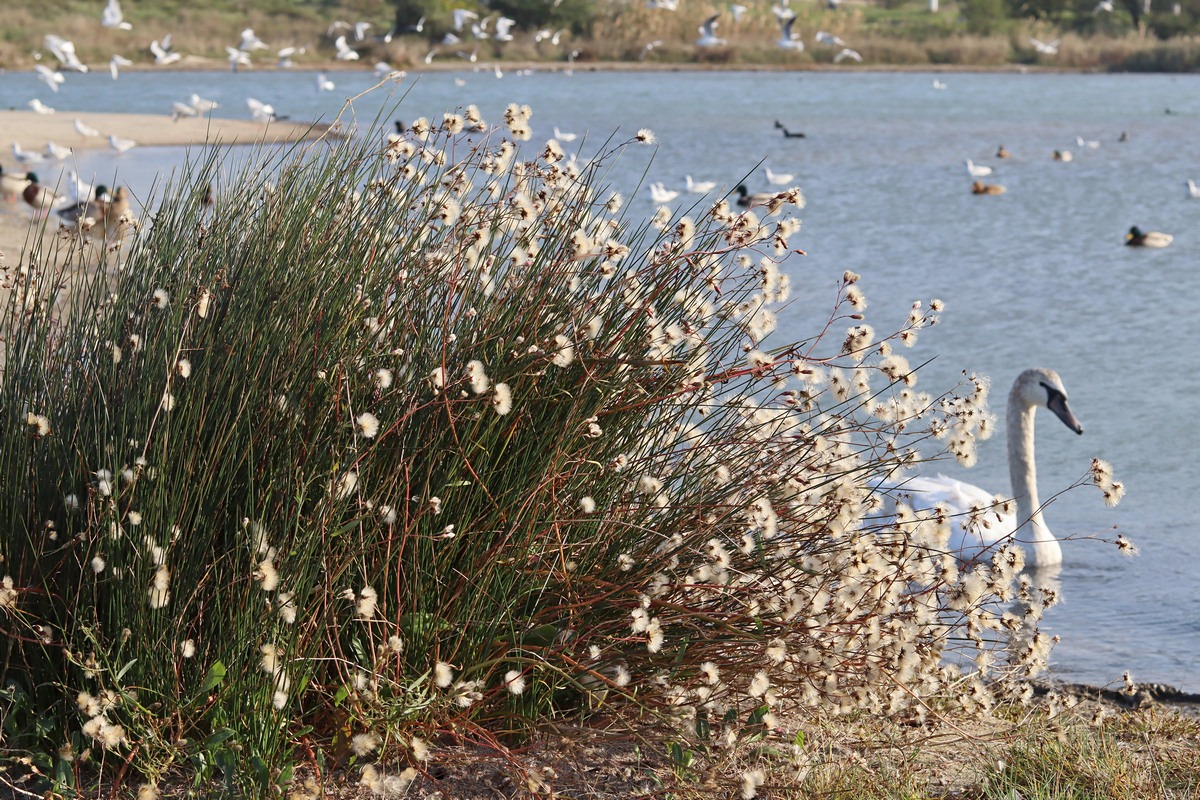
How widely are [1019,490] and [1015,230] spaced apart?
41.2 feet

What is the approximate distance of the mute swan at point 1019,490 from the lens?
18.9 feet

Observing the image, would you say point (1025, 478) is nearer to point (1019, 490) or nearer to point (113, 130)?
point (1019, 490)

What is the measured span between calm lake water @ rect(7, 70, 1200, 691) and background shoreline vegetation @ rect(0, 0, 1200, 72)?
27.7 feet

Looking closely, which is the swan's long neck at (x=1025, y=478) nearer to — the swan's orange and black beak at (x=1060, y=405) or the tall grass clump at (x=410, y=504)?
the swan's orange and black beak at (x=1060, y=405)

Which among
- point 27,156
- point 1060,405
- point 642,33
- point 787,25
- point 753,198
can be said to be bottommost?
point 1060,405

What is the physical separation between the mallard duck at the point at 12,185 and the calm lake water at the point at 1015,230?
273 centimetres

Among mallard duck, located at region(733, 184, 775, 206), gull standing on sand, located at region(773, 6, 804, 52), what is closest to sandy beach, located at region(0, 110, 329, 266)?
mallard duck, located at region(733, 184, 775, 206)

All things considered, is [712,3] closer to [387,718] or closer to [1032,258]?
[1032,258]

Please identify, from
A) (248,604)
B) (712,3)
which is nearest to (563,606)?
(248,604)

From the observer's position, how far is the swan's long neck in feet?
19.7

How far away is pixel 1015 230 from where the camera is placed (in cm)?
1781

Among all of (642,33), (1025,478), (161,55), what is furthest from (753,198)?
(642,33)

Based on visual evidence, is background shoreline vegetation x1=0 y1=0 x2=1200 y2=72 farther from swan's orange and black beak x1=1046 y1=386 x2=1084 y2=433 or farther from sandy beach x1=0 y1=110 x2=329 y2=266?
swan's orange and black beak x1=1046 y1=386 x2=1084 y2=433

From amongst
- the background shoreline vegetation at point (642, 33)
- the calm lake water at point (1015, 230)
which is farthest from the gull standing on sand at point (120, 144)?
the background shoreline vegetation at point (642, 33)
